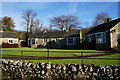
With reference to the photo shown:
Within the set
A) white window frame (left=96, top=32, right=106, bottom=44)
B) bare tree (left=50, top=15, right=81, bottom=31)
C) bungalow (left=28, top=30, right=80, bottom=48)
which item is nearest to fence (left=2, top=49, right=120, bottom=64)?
white window frame (left=96, top=32, right=106, bottom=44)

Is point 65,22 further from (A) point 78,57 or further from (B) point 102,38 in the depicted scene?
(A) point 78,57

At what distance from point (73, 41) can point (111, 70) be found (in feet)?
75.4

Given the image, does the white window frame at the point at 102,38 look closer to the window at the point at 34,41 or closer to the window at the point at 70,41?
the window at the point at 70,41

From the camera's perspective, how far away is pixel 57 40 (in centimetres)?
3216

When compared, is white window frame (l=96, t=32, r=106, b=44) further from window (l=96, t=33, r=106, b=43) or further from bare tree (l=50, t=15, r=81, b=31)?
bare tree (l=50, t=15, r=81, b=31)

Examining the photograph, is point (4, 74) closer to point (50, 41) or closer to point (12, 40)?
point (50, 41)

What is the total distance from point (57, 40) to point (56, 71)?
2484 cm

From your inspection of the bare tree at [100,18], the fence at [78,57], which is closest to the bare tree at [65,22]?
the bare tree at [100,18]

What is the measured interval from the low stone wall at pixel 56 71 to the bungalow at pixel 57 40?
21.8 metres

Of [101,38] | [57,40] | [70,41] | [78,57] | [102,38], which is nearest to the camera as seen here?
[78,57]

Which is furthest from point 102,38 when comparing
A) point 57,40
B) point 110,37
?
point 57,40

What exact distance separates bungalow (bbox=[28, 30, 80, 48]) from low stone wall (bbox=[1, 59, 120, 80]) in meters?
21.8

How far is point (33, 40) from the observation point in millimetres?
35062

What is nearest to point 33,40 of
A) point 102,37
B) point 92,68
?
point 102,37
